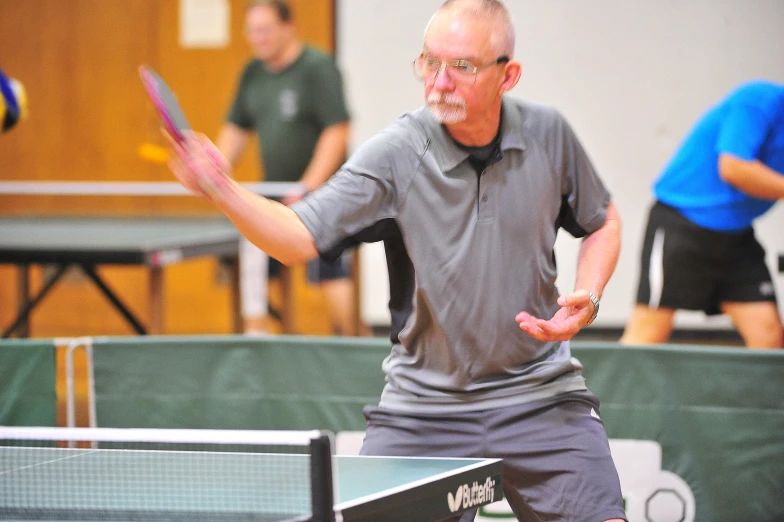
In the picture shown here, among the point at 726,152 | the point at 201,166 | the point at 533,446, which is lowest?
the point at 533,446

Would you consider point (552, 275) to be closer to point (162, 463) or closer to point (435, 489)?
point (435, 489)

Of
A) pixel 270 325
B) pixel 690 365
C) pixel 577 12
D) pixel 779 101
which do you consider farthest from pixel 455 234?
pixel 270 325

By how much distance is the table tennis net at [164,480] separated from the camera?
179 cm

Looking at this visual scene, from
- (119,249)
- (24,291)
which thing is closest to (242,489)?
(119,249)

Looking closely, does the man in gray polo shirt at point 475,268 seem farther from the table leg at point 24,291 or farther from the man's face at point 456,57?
the table leg at point 24,291

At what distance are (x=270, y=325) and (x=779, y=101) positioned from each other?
4.96m

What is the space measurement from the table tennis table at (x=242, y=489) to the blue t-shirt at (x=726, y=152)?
2.37 metres

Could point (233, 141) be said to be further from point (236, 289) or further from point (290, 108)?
point (236, 289)

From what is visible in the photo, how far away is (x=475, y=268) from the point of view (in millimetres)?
2283

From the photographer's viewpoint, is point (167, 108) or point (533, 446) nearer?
point (167, 108)

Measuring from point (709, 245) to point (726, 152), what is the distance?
0.45 metres

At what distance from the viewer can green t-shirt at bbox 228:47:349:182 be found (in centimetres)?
613

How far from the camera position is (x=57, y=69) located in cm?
854

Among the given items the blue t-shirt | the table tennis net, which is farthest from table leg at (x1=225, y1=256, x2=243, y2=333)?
the table tennis net
